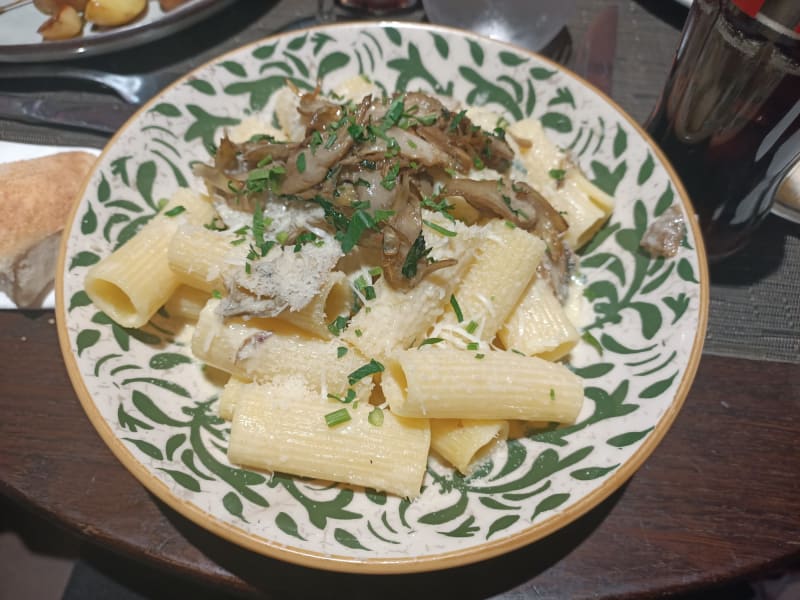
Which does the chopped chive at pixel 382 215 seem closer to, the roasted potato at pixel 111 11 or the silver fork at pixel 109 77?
the silver fork at pixel 109 77

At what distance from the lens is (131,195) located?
1.95 meters

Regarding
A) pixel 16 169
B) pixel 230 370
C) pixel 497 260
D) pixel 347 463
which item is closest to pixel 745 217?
pixel 497 260

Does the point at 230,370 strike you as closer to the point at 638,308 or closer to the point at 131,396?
the point at 131,396

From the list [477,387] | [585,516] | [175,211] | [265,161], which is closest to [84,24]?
[175,211]

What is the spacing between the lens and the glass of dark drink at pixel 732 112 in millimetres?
1553

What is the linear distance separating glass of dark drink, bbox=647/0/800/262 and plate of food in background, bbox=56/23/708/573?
6.7 inches

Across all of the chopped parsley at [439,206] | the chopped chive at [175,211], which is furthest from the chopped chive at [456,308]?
the chopped chive at [175,211]

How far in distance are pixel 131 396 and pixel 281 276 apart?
514 mm

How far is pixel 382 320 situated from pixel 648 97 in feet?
5.69

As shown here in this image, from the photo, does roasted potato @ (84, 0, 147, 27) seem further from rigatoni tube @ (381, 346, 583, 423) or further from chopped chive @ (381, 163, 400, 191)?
rigatoni tube @ (381, 346, 583, 423)

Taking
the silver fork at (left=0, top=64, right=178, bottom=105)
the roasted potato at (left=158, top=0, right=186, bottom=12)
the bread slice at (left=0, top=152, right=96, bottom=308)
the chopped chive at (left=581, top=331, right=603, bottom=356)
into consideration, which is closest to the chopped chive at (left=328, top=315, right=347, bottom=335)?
the chopped chive at (left=581, top=331, right=603, bottom=356)

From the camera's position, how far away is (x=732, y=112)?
1.77m

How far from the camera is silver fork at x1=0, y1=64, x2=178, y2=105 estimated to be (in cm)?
245

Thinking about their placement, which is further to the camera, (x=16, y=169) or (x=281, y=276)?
(x=16, y=169)
